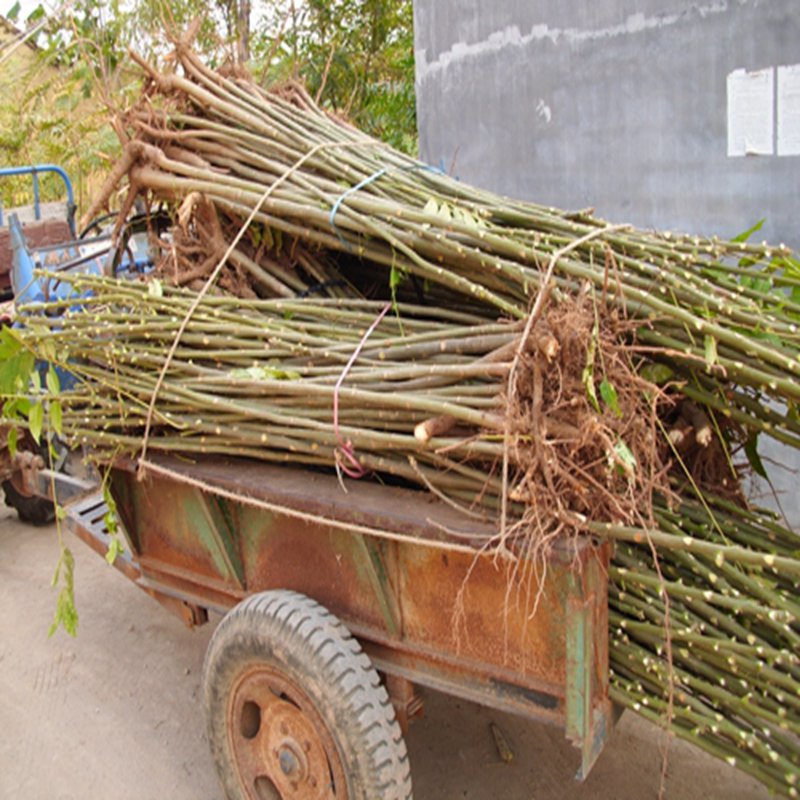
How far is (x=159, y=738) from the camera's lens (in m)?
3.39

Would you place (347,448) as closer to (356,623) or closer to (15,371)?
(356,623)

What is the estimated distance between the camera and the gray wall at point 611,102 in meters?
4.07

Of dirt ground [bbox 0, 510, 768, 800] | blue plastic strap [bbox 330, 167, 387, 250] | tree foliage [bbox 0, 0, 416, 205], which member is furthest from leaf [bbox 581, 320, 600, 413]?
tree foliage [bbox 0, 0, 416, 205]

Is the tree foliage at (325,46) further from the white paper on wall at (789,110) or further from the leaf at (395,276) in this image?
the leaf at (395,276)

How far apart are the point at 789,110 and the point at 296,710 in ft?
10.8

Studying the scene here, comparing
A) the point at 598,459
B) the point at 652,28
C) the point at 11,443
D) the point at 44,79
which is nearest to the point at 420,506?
the point at 598,459

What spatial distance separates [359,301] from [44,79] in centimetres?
1163

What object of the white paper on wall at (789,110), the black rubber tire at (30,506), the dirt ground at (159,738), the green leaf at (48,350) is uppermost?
the white paper on wall at (789,110)

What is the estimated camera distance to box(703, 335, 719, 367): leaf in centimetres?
200

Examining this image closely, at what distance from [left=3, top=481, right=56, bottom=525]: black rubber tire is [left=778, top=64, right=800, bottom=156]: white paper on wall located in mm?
4428

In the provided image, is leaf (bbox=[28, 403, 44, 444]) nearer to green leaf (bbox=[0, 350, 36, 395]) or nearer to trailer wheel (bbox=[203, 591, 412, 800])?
green leaf (bbox=[0, 350, 36, 395])

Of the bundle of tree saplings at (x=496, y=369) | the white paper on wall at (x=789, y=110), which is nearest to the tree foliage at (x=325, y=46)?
the white paper on wall at (x=789, y=110)

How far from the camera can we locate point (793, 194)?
401cm

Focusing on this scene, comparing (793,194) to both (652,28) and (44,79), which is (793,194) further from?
(44,79)
